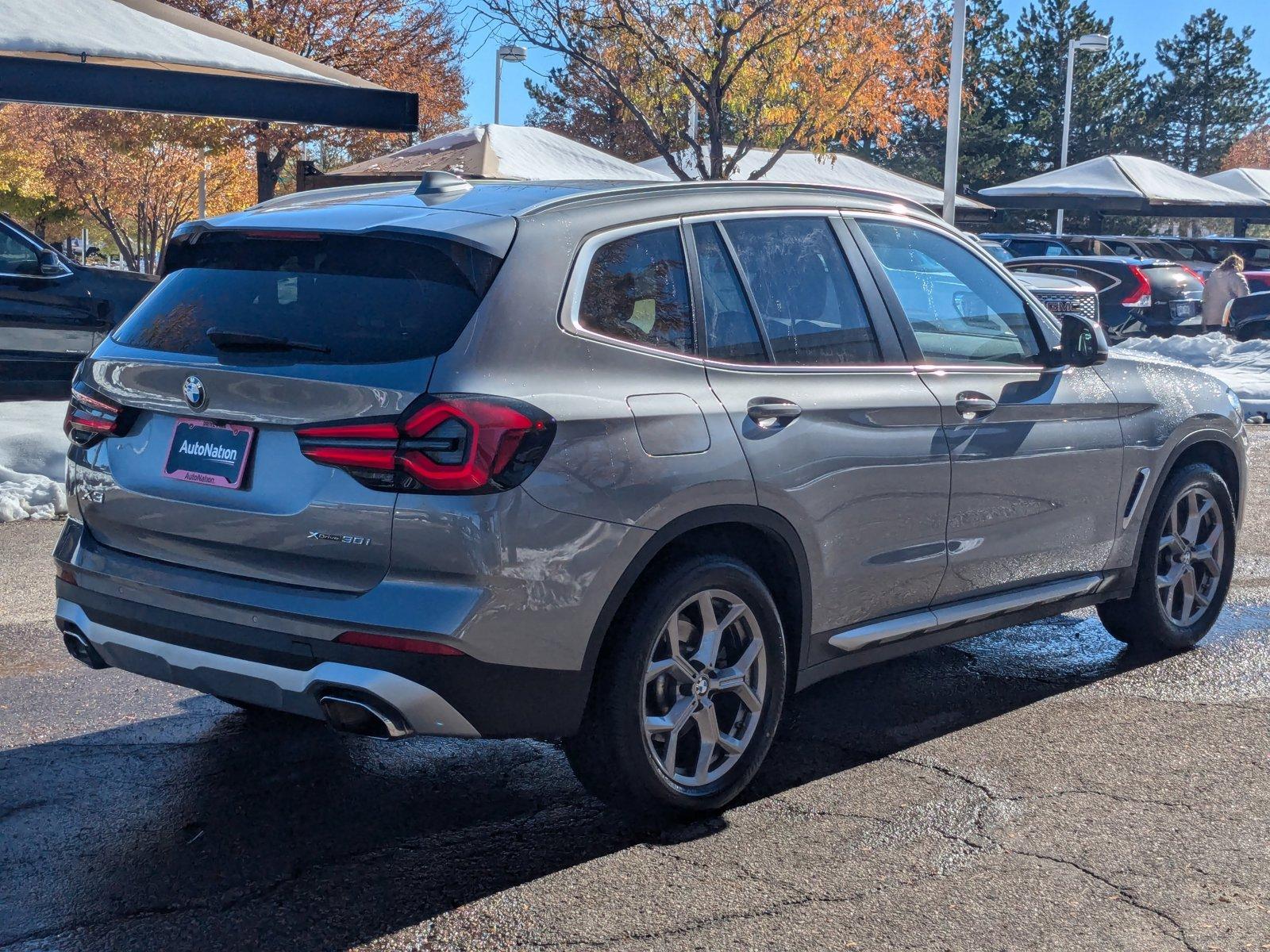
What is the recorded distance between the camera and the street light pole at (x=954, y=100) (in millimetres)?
19188

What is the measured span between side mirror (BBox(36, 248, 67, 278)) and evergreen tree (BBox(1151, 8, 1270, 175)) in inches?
2932

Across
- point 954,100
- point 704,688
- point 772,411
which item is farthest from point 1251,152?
point 704,688

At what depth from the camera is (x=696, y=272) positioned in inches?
168

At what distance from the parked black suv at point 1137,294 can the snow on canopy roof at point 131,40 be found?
14909mm

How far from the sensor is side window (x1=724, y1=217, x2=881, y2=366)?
4.45 metres

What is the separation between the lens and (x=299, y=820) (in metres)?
4.14

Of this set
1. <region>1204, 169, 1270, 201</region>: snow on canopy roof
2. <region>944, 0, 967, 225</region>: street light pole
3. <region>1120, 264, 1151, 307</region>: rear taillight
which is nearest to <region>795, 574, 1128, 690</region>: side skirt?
<region>944, 0, 967, 225</region>: street light pole

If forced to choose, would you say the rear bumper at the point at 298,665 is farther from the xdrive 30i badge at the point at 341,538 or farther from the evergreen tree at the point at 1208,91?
the evergreen tree at the point at 1208,91

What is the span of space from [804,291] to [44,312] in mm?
9089

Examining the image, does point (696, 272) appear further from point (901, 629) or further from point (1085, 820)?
point (1085, 820)

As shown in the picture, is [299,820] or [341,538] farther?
[299,820]

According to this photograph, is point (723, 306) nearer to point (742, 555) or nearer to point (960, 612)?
point (742, 555)

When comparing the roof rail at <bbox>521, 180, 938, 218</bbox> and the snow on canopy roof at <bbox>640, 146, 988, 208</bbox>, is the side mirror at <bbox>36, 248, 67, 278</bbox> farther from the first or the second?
the snow on canopy roof at <bbox>640, 146, 988, 208</bbox>

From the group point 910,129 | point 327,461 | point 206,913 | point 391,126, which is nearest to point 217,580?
point 327,461
